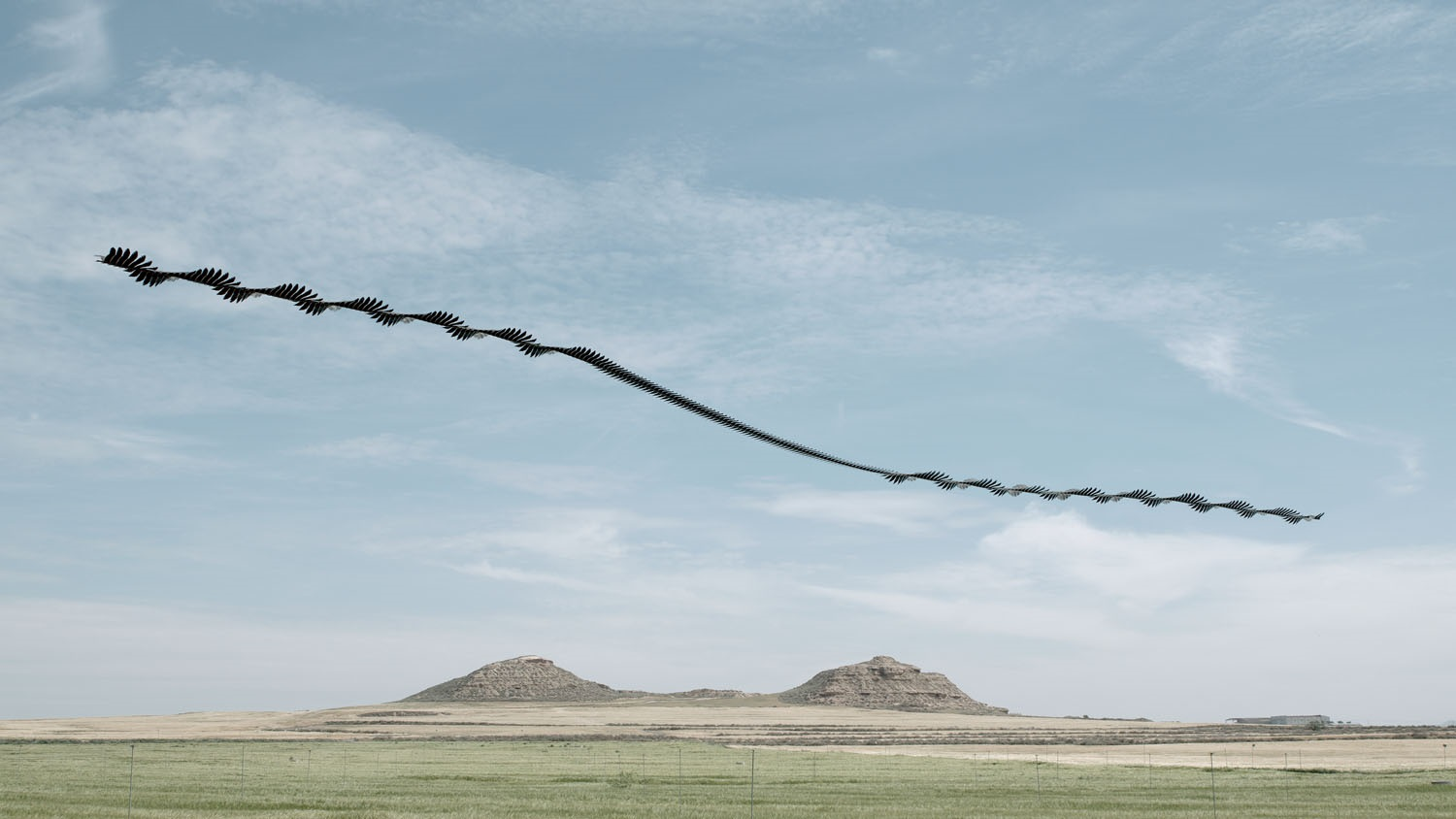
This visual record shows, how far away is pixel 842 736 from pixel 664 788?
8483 cm

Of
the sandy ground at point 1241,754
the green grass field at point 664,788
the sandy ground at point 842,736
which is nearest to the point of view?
the green grass field at point 664,788

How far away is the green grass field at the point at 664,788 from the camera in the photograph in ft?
118

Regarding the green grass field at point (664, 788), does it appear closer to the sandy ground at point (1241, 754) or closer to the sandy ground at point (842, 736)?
the sandy ground at point (1241, 754)

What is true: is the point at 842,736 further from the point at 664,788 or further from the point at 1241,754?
the point at 664,788

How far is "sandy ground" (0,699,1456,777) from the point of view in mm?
79250

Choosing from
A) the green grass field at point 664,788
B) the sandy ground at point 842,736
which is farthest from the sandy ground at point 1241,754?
the green grass field at point 664,788

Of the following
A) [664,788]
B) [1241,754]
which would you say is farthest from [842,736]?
[664,788]

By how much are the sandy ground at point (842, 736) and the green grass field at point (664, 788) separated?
1436cm

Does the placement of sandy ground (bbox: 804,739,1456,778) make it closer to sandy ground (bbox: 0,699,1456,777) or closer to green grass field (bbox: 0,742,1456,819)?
sandy ground (bbox: 0,699,1456,777)

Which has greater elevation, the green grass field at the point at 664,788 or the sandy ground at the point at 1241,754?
the green grass field at the point at 664,788

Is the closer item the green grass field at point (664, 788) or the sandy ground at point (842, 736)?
the green grass field at point (664, 788)

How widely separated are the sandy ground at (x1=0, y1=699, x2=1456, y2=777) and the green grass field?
1436 centimetres

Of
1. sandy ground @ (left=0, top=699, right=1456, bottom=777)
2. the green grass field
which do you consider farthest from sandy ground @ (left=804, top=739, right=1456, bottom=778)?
the green grass field

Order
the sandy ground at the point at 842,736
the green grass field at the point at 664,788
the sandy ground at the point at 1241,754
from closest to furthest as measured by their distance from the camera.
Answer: the green grass field at the point at 664,788 < the sandy ground at the point at 1241,754 < the sandy ground at the point at 842,736
